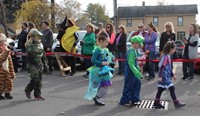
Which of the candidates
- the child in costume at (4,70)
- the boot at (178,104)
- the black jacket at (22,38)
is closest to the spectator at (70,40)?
the black jacket at (22,38)

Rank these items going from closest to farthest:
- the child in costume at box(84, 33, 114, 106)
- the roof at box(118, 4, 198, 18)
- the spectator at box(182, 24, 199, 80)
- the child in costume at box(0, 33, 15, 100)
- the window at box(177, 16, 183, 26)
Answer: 1. the child in costume at box(84, 33, 114, 106)
2. the child in costume at box(0, 33, 15, 100)
3. the spectator at box(182, 24, 199, 80)
4. the window at box(177, 16, 183, 26)
5. the roof at box(118, 4, 198, 18)

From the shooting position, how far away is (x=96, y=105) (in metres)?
7.47

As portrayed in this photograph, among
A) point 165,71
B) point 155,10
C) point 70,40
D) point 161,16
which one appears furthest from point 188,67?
point 155,10

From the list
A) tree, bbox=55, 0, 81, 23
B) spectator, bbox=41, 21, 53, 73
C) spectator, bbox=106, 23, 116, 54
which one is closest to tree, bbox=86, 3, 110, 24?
tree, bbox=55, 0, 81, 23

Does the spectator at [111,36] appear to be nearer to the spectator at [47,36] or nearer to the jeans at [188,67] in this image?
the spectator at [47,36]

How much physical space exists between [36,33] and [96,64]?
1.65 meters

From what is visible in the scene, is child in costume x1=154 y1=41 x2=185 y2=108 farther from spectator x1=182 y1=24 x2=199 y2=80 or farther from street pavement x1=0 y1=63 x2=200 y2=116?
spectator x1=182 y1=24 x2=199 y2=80

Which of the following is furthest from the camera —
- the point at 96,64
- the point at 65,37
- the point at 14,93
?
the point at 65,37

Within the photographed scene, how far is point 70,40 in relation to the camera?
11.7m

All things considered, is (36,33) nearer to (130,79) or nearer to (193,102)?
(130,79)

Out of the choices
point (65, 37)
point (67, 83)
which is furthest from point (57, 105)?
point (65, 37)

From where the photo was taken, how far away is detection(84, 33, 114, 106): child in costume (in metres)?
7.28

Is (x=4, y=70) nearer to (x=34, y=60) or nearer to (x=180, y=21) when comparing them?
(x=34, y=60)

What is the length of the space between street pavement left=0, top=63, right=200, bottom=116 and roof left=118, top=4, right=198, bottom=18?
48.5 metres
